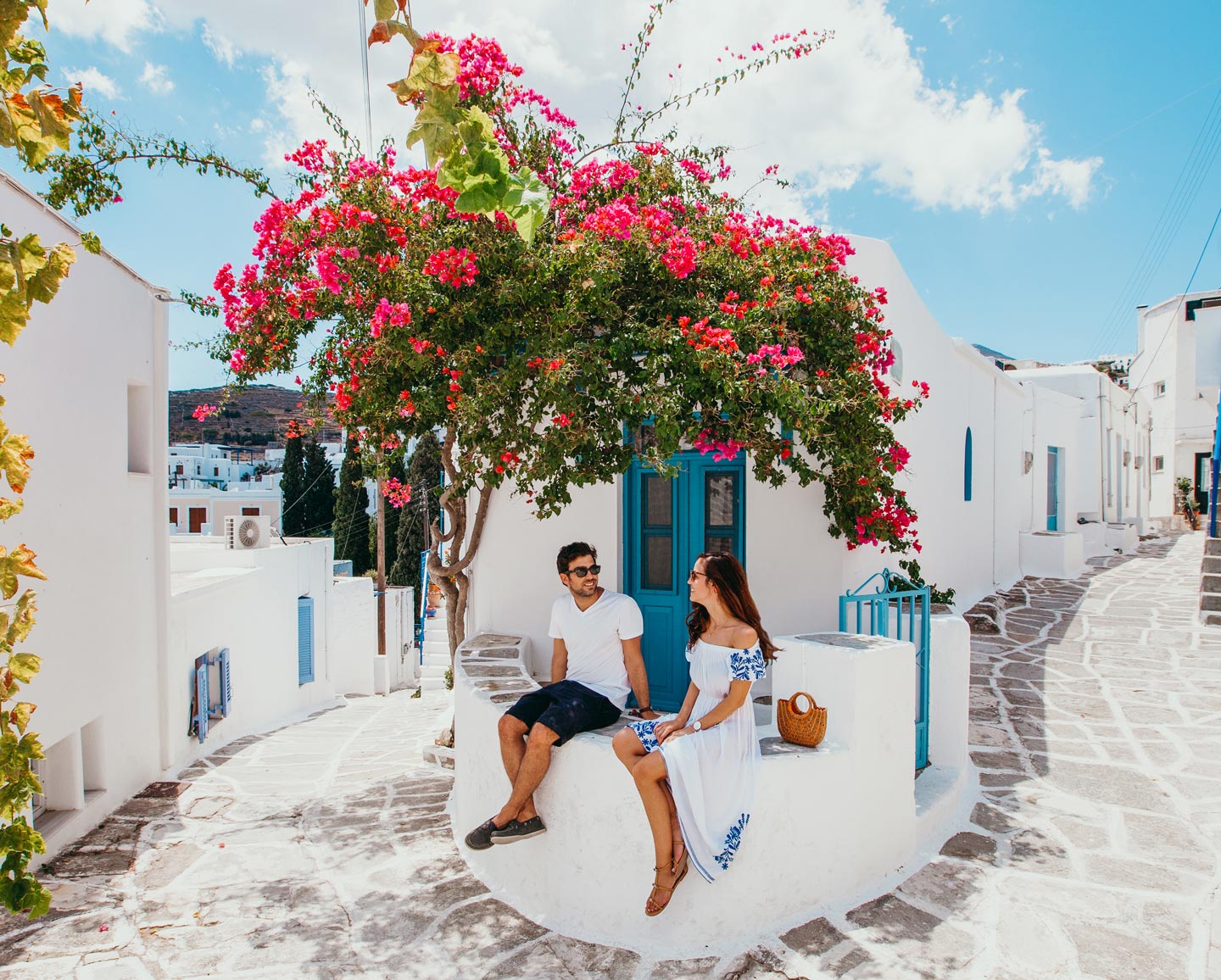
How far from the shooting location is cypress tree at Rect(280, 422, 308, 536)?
32.2 metres

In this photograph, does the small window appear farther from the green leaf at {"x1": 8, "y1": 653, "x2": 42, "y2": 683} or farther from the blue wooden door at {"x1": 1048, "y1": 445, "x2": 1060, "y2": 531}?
the blue wooden door at {"x1": 1048, "y1": 445, "x2": 1060, "y2": 531}

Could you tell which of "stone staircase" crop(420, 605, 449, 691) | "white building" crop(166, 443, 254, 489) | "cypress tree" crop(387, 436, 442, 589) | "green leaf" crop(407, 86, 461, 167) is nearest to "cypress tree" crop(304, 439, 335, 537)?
"cypress tree" crop(387, 436, 442, 589)

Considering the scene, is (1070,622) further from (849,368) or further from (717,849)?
(717,849)

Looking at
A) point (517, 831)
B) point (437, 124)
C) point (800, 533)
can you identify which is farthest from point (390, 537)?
point (437, 124)

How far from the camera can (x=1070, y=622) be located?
10016 mm

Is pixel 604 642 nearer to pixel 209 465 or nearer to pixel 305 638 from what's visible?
pixel 305 638

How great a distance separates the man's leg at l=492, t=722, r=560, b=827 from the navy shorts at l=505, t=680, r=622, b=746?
2.0 inches

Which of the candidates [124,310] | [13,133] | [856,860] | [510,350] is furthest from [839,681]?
[124,310]

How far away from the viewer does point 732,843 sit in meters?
3.76

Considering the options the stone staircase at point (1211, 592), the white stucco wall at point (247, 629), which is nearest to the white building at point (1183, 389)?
the stone staircase at point (1211, 592)

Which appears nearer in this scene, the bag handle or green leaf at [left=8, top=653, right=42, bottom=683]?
green leaf at [left=8, top=653, right=42, bottom=683]

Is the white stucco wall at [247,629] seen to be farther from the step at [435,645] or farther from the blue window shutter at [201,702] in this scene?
the step at [435,645]

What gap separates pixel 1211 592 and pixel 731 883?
9.28 metres

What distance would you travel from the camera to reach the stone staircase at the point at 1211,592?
386 inches
